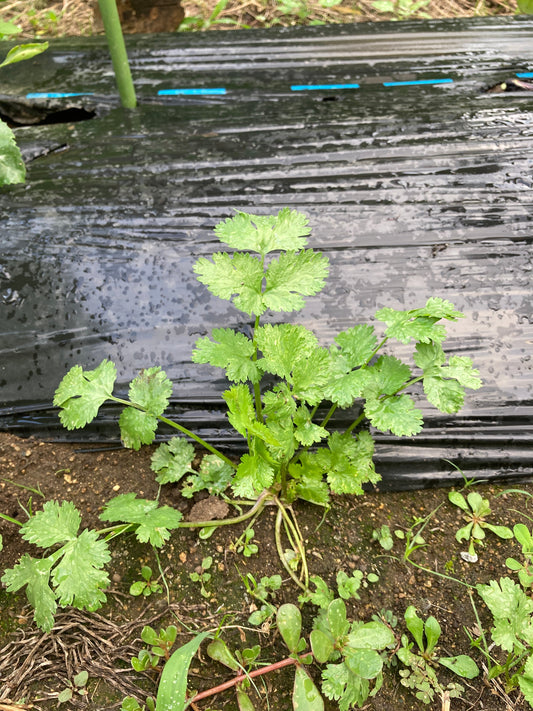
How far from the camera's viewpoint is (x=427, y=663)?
0.98 meters

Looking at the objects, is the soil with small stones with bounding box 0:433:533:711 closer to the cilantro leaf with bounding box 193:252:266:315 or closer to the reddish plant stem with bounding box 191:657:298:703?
the reddish plant stem with bounding box 191:657:298:703

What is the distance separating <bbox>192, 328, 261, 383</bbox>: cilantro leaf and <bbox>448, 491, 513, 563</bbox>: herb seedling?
2.00 feet

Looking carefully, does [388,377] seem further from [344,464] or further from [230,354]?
[230,354]

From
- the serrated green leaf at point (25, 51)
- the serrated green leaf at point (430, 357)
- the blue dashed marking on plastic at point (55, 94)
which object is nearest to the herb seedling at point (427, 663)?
the serrated green leaf at point (430, 357)

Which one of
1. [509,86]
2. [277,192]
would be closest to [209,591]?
[277,192]

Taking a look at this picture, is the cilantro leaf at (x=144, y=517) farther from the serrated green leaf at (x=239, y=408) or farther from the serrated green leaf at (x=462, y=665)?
the serrated green leaf at (x=462, y=665)

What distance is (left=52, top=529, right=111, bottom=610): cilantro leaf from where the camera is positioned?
84 centimetres

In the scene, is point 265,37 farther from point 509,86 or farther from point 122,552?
point 122,552

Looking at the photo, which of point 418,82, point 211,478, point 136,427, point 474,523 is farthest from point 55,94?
point 474,523

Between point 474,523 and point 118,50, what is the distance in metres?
1.86

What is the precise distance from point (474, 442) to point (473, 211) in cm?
70

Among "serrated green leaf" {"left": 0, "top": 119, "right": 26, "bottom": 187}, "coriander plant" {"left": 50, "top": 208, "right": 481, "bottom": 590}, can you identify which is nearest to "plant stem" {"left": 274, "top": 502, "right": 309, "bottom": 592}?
"coriander plant" {"left": 50, "top": 208, "right": 481, "bottom": 590}

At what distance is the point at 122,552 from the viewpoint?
3.63ft

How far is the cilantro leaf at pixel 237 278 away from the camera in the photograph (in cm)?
97
